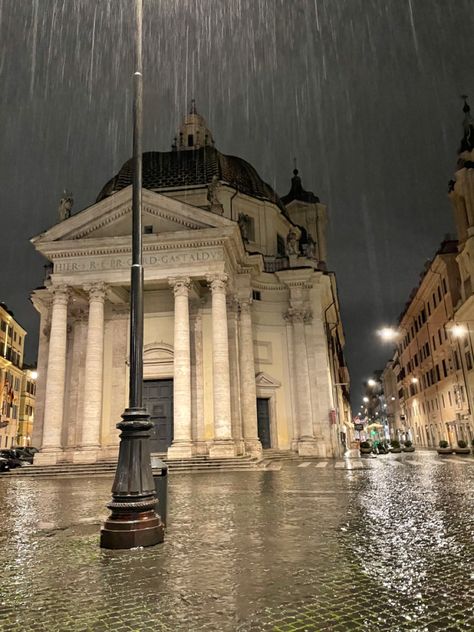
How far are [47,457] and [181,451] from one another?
21.8ft

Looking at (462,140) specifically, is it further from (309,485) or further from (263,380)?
(309,485)

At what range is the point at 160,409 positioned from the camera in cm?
2869

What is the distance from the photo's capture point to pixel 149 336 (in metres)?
29.8

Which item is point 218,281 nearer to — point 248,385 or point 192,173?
point 248,385

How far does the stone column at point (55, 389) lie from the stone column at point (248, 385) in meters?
9.58

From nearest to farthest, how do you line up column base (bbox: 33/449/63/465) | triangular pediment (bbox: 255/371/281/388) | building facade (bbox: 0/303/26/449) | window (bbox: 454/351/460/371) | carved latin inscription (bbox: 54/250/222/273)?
column base (bbox: 33/449/63/465) < carved latin inscription (bbox: 54/250/222/273) < triangular pediment (bbox: 255/371/281/388) < window (bbox: 454/351/460/371) < building facade (bbox: 0/303/26/449)

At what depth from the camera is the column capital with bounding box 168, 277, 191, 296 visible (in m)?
25.9

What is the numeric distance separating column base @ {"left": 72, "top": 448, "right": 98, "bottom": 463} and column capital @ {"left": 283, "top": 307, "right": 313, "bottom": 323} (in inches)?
554

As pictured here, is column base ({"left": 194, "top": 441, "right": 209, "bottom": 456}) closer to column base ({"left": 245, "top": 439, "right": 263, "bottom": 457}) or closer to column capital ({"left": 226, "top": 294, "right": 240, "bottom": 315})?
column base ({"left": 245, "top": 439, "right": 263, "bottom": 457})

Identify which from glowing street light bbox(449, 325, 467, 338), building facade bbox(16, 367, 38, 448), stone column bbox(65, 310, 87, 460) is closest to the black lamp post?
stone column bbox(65, 310, 87, 460)

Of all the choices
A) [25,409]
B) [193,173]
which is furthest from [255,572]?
[25,409]

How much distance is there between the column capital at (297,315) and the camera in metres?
32.0

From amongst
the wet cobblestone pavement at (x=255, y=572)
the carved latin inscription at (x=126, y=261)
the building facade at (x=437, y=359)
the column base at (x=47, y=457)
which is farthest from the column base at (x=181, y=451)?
the building facade at (x=437, y=359)

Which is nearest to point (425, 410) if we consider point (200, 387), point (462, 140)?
point (462, 140)
